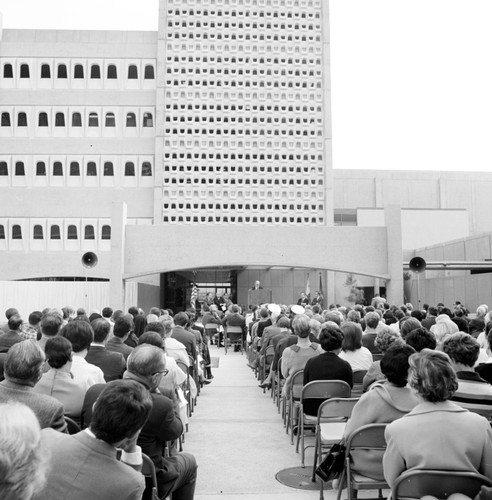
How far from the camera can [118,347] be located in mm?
7297

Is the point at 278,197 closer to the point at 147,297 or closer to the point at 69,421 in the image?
the point at 147,297

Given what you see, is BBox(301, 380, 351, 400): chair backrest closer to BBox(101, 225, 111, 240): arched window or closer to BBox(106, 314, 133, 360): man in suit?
BBox(106, 314, 133, 360): man in suit

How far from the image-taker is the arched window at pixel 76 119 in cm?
3512

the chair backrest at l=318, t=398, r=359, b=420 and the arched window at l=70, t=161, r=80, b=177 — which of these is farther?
the arched window at l=70, t=161, r=80, b=177

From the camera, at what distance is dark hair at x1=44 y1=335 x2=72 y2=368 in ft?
15.4

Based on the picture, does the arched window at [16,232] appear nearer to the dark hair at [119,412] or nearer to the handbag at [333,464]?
the handbag at [333,464]

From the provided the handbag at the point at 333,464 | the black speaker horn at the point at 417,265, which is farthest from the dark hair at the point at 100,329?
the black speaker horn at the point at 417,265

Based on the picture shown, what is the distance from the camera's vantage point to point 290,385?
7.00 meters

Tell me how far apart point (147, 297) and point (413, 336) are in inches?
941

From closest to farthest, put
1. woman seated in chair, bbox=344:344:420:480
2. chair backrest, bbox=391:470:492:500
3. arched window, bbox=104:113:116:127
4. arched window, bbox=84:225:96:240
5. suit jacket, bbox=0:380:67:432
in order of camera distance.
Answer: chair backrest, bbox=391:470:492:500, suit jacket, bbox=0:380:67:432, woman seated in chair, bbox=344:344:420:480, arched window, bbox=84:225:96:240, arched window, bbox=104:113:116:127

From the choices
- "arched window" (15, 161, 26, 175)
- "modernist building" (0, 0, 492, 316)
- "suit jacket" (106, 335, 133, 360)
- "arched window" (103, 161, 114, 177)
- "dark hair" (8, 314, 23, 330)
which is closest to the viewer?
"suit jacket" (106, 335, 133, 360)

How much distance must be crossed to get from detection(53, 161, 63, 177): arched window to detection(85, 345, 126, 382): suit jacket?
3067cm

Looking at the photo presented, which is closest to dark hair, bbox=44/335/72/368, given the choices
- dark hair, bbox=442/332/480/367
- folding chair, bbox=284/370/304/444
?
folding chair, bbox=284/370/304/444

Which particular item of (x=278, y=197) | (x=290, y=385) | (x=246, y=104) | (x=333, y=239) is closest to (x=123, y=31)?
(x=246, y=104)
